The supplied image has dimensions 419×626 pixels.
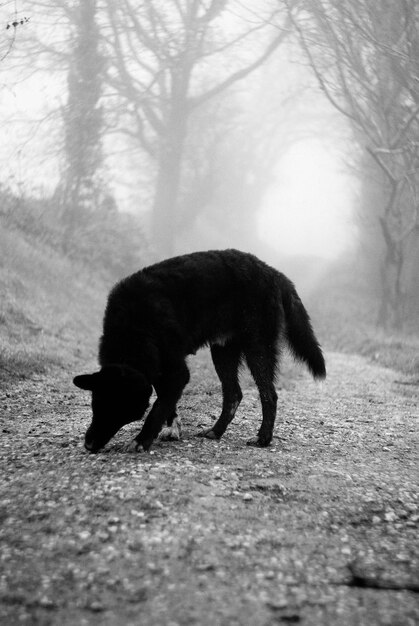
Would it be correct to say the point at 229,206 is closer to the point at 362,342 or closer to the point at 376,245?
the point at 376,245

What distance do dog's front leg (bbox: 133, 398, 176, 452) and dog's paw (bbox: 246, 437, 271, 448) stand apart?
971mm

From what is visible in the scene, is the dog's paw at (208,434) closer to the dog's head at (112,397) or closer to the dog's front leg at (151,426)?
the dog's front leg at (151,426)

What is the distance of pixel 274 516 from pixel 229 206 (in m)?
36.1

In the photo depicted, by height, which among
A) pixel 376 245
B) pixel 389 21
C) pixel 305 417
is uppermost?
pixel 389 21

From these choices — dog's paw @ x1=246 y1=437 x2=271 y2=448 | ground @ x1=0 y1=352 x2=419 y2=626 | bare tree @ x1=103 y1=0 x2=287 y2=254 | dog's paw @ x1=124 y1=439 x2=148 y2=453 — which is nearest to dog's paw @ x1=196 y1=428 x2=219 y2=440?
ground @ x1=0 y1=352 x2=419 y2=626

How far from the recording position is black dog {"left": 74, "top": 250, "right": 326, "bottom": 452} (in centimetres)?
479

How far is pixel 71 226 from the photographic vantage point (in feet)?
58.9

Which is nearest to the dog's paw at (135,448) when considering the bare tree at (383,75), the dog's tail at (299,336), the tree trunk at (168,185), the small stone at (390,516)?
the dog's tail at (299,336)

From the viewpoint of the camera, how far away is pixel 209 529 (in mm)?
3365

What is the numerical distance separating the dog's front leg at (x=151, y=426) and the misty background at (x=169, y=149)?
3.79m

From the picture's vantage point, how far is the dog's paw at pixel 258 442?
215 inches

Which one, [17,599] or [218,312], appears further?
[218,312]

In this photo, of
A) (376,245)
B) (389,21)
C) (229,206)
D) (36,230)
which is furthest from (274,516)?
(229,206)

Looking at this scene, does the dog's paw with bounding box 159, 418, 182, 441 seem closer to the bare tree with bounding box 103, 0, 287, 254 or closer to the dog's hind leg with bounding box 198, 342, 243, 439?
the dog's hind leg with bounding box 198, 342, 243, 439
